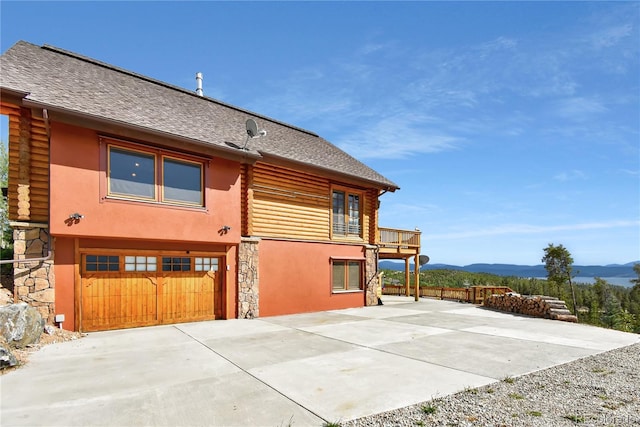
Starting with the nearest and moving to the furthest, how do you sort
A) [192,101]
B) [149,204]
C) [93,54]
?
[149,204] → [93,54] → [192,101]

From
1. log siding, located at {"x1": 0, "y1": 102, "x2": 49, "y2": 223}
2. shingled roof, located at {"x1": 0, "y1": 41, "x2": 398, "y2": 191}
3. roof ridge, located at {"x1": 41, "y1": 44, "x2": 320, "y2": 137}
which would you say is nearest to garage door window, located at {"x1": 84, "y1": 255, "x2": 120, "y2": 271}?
log siding, located at {"x1": 0, "y1": 102, "x2": 49, "y2": 223}

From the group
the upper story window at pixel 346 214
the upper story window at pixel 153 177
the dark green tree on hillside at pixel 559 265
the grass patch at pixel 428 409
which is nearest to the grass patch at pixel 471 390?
the grass patch at pixel 428 409

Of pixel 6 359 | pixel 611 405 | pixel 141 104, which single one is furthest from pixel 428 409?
pixel 141 104

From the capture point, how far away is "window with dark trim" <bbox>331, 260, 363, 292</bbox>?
14898mm

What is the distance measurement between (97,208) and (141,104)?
397 cm

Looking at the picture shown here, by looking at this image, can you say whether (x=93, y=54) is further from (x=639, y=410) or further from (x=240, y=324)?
(x=639, y=410)

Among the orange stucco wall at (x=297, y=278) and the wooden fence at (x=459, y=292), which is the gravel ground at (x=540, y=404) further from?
the wooden fence at (x=459, y=292)

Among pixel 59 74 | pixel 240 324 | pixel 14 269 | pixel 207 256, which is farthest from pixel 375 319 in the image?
pixel 59 74

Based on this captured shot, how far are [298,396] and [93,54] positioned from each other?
14075 millimetres

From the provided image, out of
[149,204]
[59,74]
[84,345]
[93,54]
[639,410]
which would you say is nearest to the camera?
[639,410]

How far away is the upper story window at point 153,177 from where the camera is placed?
368 inches

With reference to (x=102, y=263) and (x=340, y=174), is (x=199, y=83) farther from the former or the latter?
(x=102, y=263)

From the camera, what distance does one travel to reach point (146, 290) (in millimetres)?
10039

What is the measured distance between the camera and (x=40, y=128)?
28.3ft
